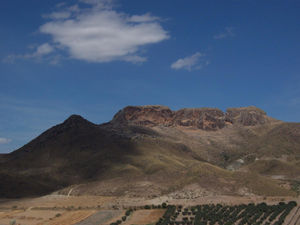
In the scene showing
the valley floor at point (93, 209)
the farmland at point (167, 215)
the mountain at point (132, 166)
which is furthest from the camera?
the mountain at point (132, 166)

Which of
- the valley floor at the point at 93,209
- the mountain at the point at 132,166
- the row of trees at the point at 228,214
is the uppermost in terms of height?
the mountain at the point at 132,166

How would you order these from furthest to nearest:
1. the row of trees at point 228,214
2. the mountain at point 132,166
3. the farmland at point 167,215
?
the mountain at point 132,166, the farmland at point 167,215, the row of trees at point 228,214

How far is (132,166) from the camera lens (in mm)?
117625

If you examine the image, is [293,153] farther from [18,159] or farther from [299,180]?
[18,159]

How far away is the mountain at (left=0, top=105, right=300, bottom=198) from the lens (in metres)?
90.3

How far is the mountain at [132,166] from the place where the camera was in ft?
296

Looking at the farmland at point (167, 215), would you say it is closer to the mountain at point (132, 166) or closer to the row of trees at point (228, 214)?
the row of trees at point (228, 214)

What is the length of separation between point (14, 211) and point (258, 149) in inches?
5351

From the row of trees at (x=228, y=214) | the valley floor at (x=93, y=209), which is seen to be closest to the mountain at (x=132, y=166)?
the valley floor at (x=93, y=209)

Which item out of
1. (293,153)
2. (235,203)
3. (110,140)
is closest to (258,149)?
(293,153)

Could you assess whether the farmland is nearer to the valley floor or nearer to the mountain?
the valley floor

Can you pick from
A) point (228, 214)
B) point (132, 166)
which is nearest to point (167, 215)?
point (228, 214)

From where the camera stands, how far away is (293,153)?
17300 cm

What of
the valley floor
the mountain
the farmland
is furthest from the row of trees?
the mountain
